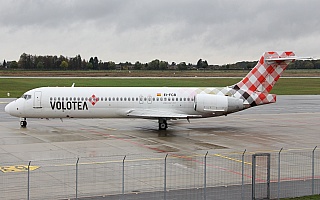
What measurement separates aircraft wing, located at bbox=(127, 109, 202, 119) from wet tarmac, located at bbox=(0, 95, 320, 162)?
3.72 feet

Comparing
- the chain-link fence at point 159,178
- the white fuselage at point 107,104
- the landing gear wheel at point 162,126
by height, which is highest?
the white fuselage at point 107,104

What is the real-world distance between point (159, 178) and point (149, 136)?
1391 centimetres

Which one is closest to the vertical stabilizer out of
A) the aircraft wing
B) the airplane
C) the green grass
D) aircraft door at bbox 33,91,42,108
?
the airplane

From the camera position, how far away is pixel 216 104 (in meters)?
37.5

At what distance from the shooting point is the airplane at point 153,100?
37.6m

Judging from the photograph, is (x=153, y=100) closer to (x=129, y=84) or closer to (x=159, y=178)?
(x=159, y=178)

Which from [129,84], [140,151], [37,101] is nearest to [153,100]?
[37,101]

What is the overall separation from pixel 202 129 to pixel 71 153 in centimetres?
1385

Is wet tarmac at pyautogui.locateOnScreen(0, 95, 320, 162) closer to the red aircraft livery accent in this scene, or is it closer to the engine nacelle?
the engine nacelle

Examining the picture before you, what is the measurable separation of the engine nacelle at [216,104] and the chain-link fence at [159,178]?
1117 cm

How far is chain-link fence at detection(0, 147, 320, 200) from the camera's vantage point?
18453 mm

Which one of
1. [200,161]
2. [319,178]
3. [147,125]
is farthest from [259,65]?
[319,178]

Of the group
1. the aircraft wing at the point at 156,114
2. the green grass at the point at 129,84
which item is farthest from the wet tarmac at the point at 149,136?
the green grass at the point at 129,84

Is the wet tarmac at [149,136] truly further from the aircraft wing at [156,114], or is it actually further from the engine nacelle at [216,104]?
the engine nacelle at [216,104]
